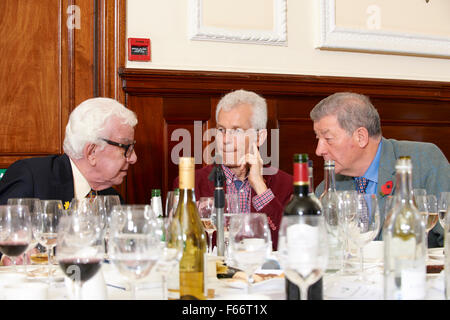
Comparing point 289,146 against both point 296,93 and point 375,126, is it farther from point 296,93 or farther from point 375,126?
point 375,126

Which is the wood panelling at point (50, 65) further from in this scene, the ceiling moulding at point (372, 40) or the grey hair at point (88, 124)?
the ceiling moulding at point (372, 40)

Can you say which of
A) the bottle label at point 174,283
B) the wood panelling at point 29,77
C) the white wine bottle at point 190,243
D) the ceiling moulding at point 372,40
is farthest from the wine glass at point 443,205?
the wood panelling at point 29,77

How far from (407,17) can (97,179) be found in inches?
85.9

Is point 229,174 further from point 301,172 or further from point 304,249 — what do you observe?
point 304,249

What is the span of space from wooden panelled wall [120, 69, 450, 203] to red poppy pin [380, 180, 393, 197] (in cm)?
100

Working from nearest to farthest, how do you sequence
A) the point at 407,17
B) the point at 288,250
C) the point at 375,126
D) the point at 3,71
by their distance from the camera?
the point at 288,250 → the point at 375,126 → the point at 3,71 → the point at 407,17

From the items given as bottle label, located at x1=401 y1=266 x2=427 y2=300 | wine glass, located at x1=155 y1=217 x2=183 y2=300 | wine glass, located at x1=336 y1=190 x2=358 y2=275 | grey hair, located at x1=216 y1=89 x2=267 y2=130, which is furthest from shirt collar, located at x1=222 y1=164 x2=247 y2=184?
bottle label, located at x1=401 y1=266 x2=427 y2=300

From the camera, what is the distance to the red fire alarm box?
2.84 metres

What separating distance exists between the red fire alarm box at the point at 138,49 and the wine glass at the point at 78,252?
2003mm

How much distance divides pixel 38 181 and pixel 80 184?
257 mm

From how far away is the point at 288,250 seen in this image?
85cm

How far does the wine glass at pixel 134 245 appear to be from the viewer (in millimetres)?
884

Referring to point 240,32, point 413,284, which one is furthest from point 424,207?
point 240,32

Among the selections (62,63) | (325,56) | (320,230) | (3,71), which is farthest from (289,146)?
(320,230)
